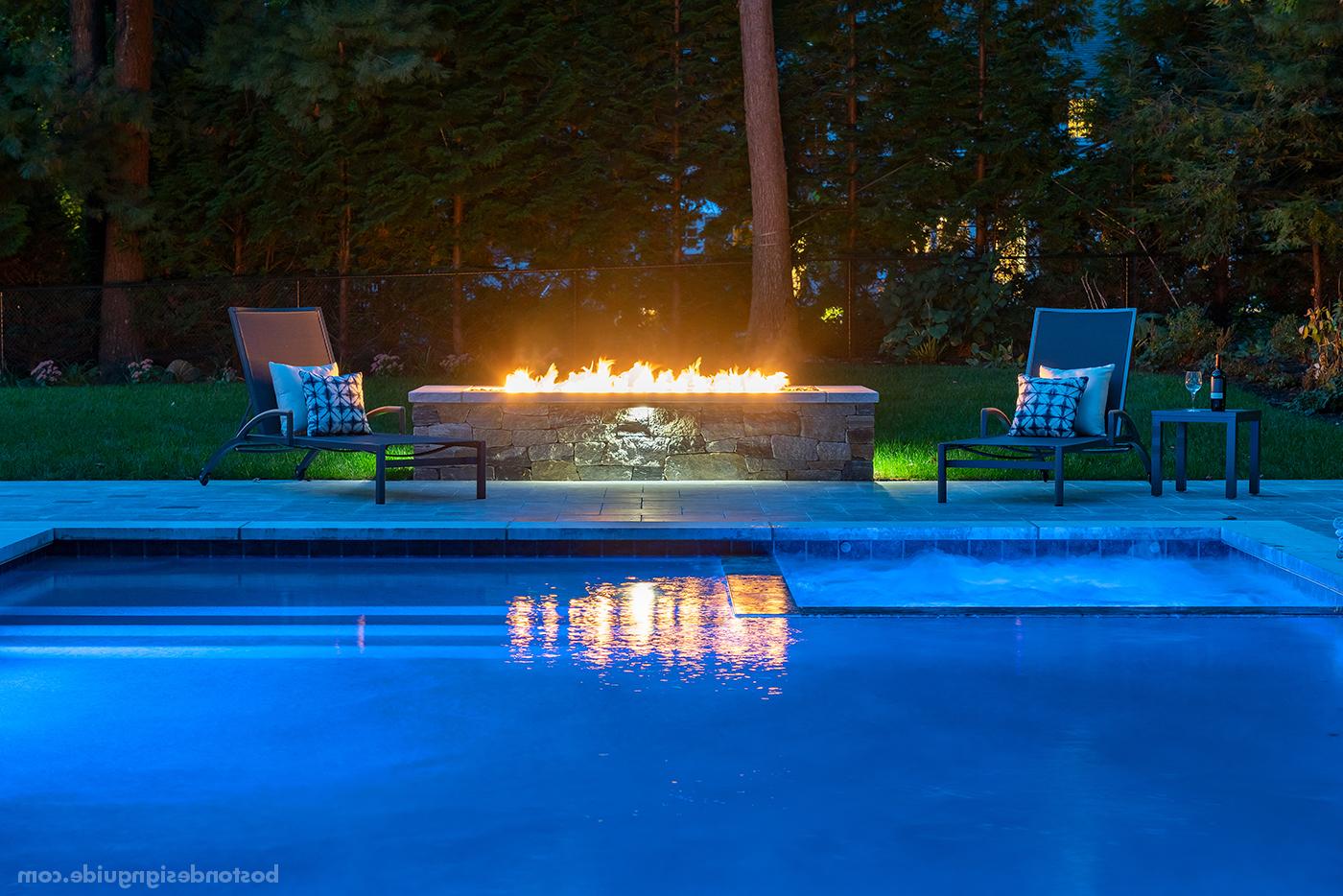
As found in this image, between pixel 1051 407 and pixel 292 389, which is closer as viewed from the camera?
pixel 1051 407

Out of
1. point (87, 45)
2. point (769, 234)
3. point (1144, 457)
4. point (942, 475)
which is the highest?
point (87, 45)

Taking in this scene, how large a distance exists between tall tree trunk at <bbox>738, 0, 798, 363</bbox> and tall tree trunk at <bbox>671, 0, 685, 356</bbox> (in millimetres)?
3299

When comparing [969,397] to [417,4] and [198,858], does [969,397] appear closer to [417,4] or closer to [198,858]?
[417,4]

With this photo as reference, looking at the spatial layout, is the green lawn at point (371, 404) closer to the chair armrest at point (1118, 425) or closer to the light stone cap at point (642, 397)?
the light stone cap at point (642, 397)

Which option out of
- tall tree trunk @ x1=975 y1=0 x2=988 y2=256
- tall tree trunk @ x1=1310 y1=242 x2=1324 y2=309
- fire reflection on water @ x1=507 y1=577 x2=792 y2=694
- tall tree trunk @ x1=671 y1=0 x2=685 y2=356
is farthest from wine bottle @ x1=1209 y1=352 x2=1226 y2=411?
tall tree trunk @ x1=671 y1=0 x2=685 y2=356

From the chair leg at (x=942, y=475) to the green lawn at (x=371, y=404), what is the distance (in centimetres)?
148

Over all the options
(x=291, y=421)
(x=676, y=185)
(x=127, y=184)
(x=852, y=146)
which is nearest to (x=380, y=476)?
(x=291, y=421)

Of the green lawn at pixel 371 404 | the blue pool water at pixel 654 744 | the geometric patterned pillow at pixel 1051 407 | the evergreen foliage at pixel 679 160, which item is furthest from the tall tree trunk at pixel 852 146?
the blue pool water at pixel 654 744

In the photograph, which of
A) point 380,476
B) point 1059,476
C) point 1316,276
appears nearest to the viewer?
point 1059,476

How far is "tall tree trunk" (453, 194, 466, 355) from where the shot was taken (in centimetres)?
1895

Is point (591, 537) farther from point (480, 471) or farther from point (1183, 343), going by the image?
point (1183, 343)

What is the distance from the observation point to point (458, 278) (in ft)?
62.2

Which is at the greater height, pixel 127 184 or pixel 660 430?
pixel 127 184

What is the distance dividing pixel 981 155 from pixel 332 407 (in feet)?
39.1
